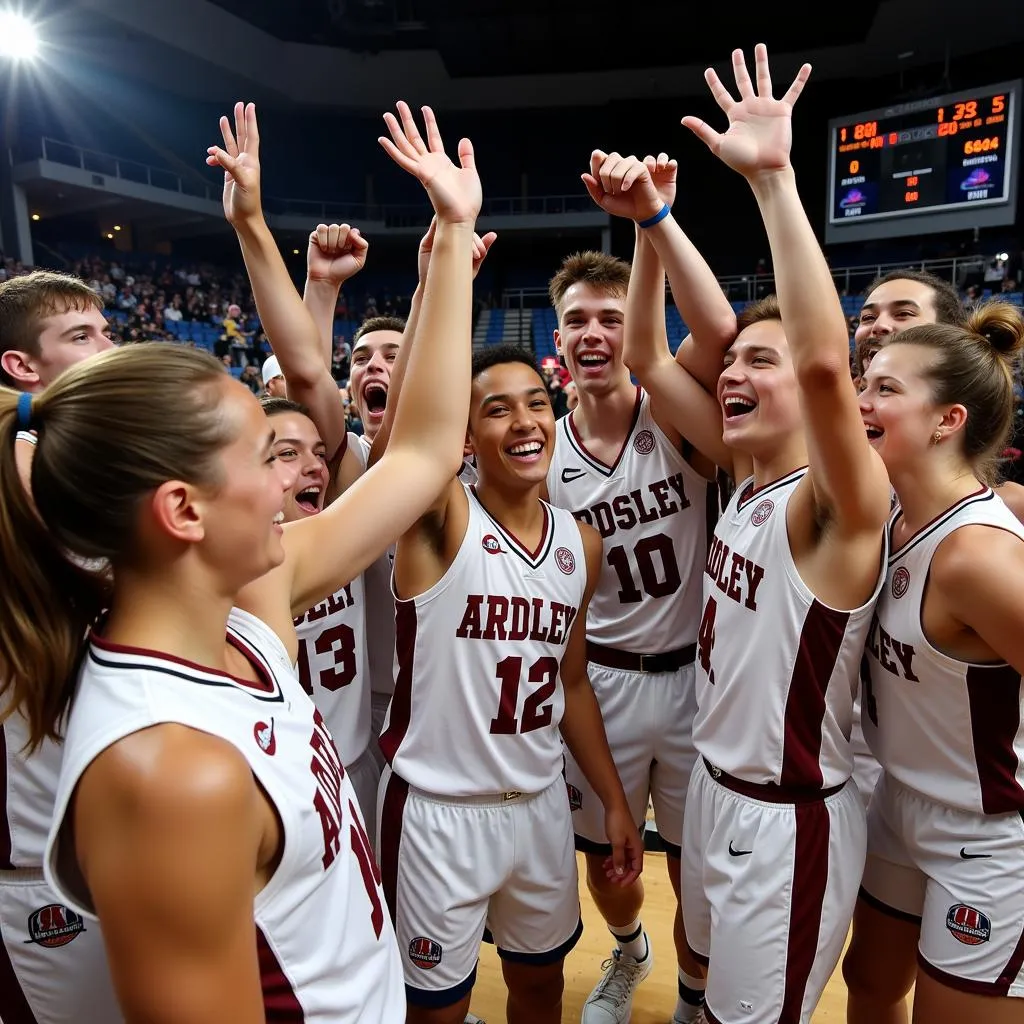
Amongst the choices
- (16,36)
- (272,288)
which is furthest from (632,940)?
(16,36)

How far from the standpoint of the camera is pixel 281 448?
2.46m

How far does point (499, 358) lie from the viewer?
2.51 metres

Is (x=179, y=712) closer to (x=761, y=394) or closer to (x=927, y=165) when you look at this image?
(x=761, y=394)

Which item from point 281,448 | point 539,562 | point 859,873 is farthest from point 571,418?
point 859,873

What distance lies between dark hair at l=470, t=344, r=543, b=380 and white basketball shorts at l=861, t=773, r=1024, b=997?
1617mm

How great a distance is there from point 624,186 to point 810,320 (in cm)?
91

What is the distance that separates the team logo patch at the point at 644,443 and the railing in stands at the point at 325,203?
19.3 meters

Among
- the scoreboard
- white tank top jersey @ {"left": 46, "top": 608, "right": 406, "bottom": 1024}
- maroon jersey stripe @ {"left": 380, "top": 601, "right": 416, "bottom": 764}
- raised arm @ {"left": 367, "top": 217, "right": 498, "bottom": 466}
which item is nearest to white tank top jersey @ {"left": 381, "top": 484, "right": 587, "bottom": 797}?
maroon jersey stripe @ {"left": 380, "top": 601, "right": 416, "bottom": 764}

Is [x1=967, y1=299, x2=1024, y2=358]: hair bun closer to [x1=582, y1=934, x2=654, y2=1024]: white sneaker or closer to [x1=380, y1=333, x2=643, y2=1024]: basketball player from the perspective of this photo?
[x1=380, y1=333, x2=643, y2=1024]: basketball player

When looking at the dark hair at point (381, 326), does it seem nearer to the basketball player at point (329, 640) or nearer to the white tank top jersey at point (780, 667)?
the basketball player at point (329, 640)

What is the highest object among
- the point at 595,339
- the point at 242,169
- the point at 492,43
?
the point at 492,43

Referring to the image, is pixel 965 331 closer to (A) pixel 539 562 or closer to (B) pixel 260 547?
(A) pixel 539 562

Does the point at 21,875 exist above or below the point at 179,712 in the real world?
below

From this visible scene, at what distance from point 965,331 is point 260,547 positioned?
1.89m
